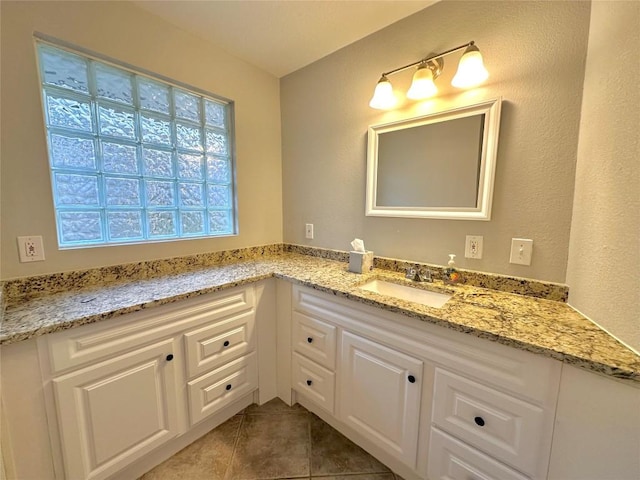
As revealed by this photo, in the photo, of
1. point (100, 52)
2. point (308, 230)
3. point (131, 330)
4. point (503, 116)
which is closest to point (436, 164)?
point (503, 116)

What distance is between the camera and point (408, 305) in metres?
1.04

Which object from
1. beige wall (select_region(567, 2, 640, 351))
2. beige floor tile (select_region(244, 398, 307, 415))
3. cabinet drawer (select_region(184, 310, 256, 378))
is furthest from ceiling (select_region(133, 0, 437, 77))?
beige floor tile (select_region(244, 398, 307, 415))

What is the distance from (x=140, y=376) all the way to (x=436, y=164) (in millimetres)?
1742

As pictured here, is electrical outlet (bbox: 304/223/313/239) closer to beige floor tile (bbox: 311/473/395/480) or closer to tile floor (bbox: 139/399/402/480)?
tile floor (bbox: 139/399/402/480)

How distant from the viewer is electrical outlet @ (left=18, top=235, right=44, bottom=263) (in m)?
1.13

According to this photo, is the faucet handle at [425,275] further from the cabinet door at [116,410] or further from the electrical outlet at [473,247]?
the cabinet door at [116,410]

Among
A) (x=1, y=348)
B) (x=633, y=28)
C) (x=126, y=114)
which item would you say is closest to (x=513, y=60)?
(x=633, y=28)

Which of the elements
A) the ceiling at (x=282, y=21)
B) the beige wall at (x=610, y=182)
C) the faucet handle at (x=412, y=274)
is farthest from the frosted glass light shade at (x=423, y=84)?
the faucet handle at (x=412, y=274)

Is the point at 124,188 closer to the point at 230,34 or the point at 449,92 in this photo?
the point at 230,34

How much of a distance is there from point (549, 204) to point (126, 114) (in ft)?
7.01

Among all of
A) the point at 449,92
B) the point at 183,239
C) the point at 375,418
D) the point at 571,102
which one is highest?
the point at 449,92

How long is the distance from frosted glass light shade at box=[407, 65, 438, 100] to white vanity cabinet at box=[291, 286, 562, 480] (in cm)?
110

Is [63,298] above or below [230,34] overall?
below

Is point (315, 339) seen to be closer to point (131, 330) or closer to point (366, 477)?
point (366, 477)
